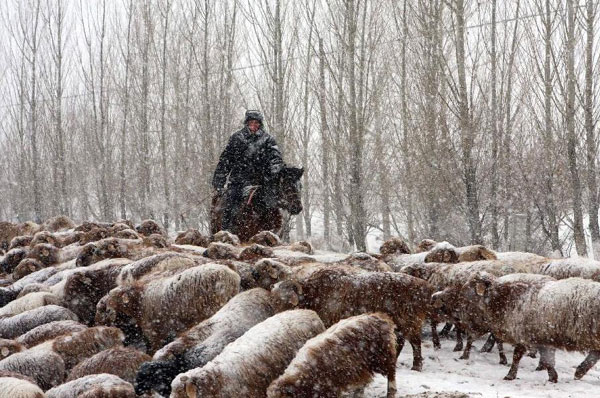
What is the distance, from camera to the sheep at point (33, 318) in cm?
771

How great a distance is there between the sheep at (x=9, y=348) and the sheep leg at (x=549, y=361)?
489 centimetres

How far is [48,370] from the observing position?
627 cm

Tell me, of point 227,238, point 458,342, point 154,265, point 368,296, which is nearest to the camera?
point 368,296

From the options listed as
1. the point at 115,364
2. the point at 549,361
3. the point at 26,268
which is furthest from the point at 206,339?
the point at 26,268

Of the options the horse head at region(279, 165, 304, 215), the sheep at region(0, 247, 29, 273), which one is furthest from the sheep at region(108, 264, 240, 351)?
the sheep at region(0, 247, 29, 273)

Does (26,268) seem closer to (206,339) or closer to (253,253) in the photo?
(253,253)

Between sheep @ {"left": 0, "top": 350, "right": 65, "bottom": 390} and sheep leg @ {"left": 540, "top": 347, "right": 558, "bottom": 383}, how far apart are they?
430 cm

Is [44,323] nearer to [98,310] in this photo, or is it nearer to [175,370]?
[98,310]

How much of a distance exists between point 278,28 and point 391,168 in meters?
5.44

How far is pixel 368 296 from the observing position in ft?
20.0

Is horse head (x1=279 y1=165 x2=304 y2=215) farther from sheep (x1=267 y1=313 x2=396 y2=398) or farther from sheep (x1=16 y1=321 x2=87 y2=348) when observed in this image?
sheep (x1=267 y1=313 x2=396 y2=398)

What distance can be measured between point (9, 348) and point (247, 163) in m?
5.62

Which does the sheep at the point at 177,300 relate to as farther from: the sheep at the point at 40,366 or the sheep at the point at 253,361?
the sheep at the point at 253,361

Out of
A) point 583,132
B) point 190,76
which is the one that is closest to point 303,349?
point 583,132
